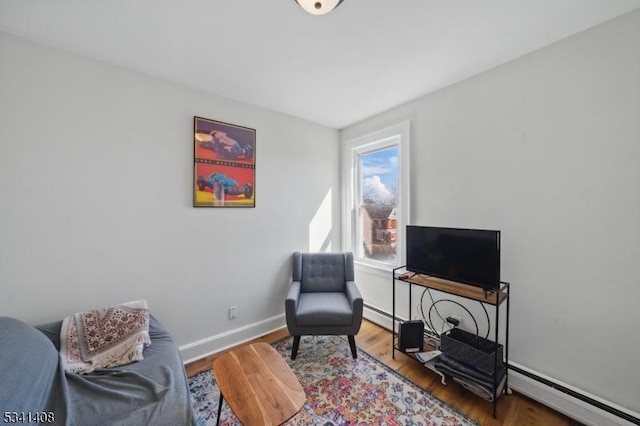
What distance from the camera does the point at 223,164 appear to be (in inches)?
93.0

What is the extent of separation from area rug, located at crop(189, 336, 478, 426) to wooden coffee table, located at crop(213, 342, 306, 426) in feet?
1.34

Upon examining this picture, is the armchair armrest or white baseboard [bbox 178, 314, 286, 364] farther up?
the armchair armrest

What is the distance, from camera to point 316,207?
3141mm

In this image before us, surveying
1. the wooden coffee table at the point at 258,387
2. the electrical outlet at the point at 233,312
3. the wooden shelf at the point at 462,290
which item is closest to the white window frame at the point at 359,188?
the wooden shelf at the point at 462,290

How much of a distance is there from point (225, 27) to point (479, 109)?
2.04 meters

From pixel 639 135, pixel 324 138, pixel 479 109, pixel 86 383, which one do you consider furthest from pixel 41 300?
pixel 639 135

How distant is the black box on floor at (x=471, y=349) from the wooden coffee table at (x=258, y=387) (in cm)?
127

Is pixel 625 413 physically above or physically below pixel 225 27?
below

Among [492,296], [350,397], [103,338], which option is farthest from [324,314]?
[103,338]

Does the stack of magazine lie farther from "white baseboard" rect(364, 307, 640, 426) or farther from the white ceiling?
the white ceiling

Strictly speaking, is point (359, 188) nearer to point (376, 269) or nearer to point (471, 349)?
point (376, 269)

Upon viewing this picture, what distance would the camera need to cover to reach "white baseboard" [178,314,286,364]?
219 centimetres

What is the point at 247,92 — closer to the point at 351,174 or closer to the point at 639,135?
→ the point at 351,174

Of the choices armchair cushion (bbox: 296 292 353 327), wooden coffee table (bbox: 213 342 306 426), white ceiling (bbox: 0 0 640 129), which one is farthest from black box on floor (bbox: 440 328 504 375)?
white ceiling (bbox: 0 0 640 129)
